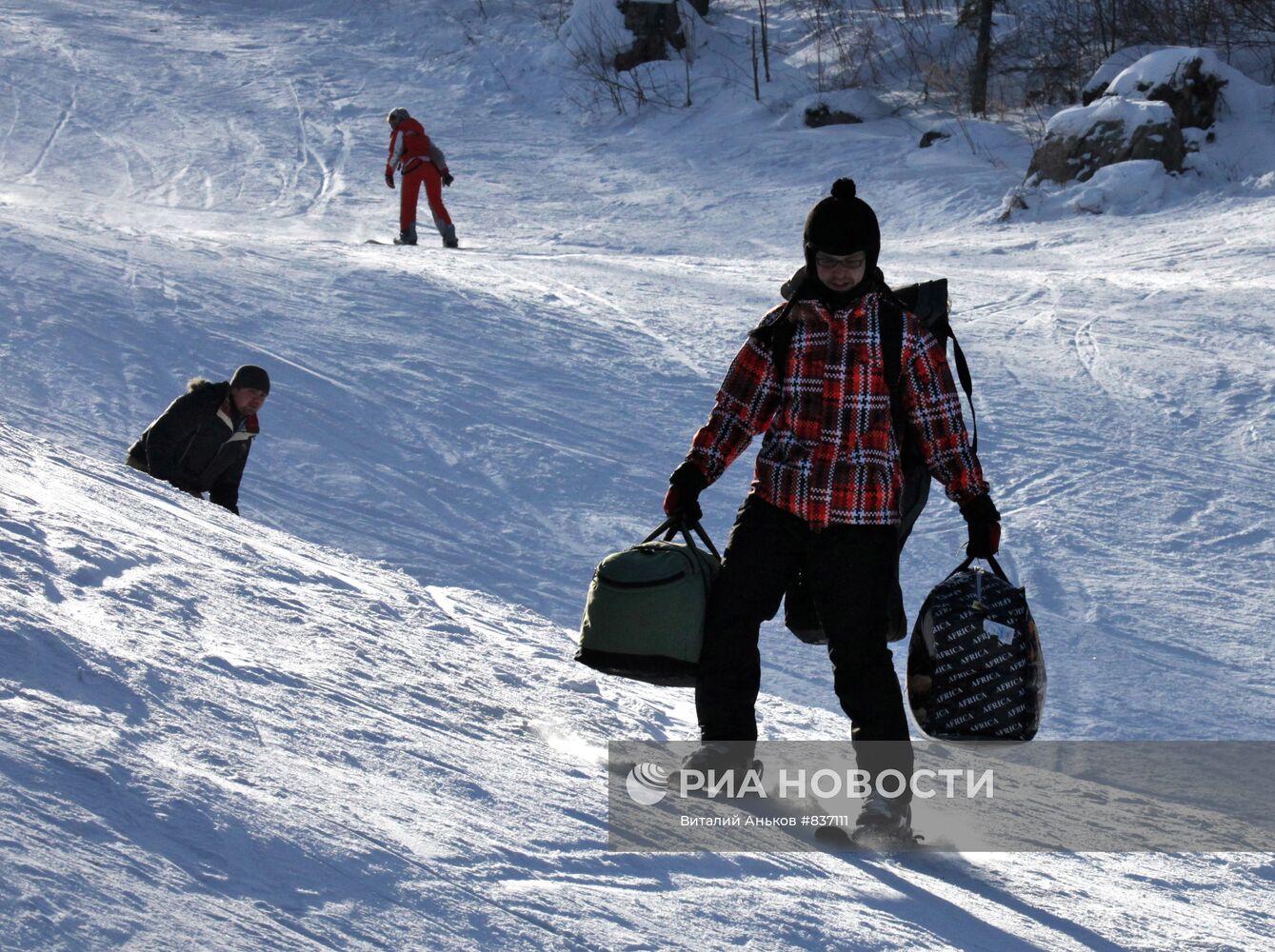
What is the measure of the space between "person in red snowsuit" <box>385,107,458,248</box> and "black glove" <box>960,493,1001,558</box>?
36.7ft

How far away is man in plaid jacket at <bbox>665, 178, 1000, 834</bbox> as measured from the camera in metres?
3.29

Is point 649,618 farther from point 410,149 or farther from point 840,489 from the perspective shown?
point 410,149

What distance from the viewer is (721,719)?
3445 mm

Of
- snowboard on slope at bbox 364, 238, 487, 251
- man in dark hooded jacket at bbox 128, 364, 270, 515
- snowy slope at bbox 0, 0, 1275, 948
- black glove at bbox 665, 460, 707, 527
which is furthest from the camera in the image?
snowboard on slope at bbox 364, 238, 487, 251

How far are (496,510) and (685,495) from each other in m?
3.93

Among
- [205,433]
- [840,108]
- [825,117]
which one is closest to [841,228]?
[205,433]

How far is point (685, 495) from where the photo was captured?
348 cm

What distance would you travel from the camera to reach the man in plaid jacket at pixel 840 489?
3291mm

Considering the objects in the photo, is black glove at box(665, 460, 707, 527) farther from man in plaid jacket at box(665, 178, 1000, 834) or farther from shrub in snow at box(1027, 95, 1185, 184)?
shrub in snow at box(1027, 95, 1185, 184)

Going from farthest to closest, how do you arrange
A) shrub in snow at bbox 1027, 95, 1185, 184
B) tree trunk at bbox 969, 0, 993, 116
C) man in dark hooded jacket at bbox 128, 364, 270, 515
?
tree trunk at bbox 969, 0, 993, 116 < shrub in snow at bbox 1027, 95, 1185, 184 < man in dark hooded jacket at bbox 128, 364, 270, 515

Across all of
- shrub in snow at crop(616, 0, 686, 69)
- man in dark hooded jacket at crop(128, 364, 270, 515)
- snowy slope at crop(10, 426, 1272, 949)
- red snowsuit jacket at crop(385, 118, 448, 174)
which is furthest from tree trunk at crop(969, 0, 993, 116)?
snowy slope at crop(10, 426, 1272, 949)

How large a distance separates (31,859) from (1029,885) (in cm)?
214

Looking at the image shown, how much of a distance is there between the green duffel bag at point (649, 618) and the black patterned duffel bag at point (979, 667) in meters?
0.51

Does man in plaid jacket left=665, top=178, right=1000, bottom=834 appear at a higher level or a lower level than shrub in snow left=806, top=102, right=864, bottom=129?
lower
